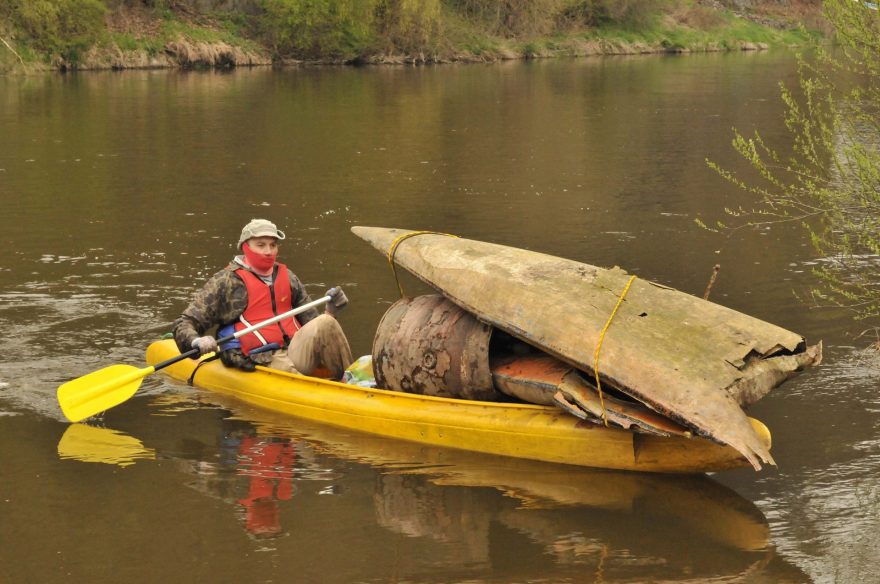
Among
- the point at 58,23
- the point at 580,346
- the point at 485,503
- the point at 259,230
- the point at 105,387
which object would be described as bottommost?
the point at 485,503

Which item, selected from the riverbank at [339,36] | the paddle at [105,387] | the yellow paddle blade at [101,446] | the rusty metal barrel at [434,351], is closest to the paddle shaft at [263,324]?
the paddle at [105,387]

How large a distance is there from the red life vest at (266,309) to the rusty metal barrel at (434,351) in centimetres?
121

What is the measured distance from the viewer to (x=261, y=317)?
8953 millimetres

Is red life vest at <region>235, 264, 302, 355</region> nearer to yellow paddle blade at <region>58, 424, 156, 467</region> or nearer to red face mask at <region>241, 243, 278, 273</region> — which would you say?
red face mask at <region>241, 243, 278, 273</region>

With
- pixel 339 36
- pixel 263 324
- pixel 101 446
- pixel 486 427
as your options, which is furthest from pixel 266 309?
pixel 339 36

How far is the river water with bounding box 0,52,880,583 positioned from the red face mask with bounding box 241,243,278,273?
3.45 ft

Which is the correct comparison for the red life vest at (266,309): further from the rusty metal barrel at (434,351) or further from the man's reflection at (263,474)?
the rusty metal barrel at (434,351)

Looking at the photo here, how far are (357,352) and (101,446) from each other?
249 cm

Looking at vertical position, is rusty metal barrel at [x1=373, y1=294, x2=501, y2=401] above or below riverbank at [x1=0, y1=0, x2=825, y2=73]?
below

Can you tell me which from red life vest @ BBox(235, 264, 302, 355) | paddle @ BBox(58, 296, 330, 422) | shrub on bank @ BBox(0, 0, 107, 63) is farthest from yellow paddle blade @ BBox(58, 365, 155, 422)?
shrub on bank @ BBox(0, 0, 107, 63)

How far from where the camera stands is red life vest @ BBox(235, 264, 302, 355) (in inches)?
350

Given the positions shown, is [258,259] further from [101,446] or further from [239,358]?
[101,446]

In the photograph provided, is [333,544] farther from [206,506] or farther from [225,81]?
[225,81]

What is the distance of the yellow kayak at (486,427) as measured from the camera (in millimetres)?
7141
